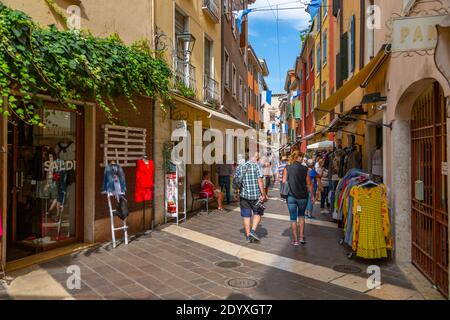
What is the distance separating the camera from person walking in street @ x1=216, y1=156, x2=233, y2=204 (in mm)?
13062

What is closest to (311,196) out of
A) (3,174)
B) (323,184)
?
(323,184)

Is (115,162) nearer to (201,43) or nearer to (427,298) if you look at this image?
(427,298)

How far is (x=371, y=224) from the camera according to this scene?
20.1 feet

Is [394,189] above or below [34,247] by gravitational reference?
above

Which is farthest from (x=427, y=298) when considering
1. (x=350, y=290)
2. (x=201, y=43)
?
(x=201, y=43)

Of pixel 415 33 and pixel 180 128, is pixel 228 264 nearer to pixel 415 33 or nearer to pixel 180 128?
pixel 415 33

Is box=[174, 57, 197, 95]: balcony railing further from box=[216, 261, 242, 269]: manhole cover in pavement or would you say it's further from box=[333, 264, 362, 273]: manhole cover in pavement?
box=[333, 264, 362, 273]: manhole cover in pavement

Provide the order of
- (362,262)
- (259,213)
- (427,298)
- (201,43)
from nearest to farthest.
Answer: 1. (427,298)
2. (362,262)
3. (259,213)
4. (201,43)

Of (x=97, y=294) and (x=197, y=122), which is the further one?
(x=197, y=122)

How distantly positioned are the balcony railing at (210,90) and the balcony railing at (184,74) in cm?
109

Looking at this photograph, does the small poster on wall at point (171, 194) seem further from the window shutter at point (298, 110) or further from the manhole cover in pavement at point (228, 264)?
the window shutter at point (298, 110)

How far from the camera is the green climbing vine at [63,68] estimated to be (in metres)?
4.96

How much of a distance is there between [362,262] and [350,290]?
1.44m

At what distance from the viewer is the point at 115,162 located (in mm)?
7840
